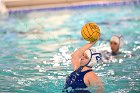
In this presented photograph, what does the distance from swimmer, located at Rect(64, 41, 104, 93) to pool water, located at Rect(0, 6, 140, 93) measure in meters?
0.55

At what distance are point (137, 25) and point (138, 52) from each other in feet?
8.84

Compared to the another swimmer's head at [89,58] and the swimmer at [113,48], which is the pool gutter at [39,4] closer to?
the swimmer at [113,48]

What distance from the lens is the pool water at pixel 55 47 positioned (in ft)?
16.0

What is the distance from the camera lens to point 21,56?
652cm

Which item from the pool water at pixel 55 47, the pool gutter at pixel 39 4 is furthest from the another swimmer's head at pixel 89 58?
the pool gutter at pixel 39 4

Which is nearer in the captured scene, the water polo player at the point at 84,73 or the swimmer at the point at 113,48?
the water polo player at the point at 84,73

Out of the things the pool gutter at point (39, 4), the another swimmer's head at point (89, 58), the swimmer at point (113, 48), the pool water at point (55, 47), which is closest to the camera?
the another swimmer's head at point (89, 58)

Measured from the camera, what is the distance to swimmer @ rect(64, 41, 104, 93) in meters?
3.88

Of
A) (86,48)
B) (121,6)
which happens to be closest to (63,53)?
(86,48)

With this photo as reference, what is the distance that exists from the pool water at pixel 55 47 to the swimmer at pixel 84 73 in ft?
1.82

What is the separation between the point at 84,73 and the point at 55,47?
3.37 metres

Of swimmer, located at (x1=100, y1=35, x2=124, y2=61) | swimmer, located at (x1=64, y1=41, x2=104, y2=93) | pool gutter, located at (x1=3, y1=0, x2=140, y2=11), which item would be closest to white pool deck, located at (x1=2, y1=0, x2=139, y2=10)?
pool gutter, located at (x1=3, y1=0, x2=140, y2=11)

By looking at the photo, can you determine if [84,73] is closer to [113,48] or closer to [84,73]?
[84,73]

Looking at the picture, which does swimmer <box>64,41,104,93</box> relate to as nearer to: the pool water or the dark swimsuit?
the dark swimsuit
